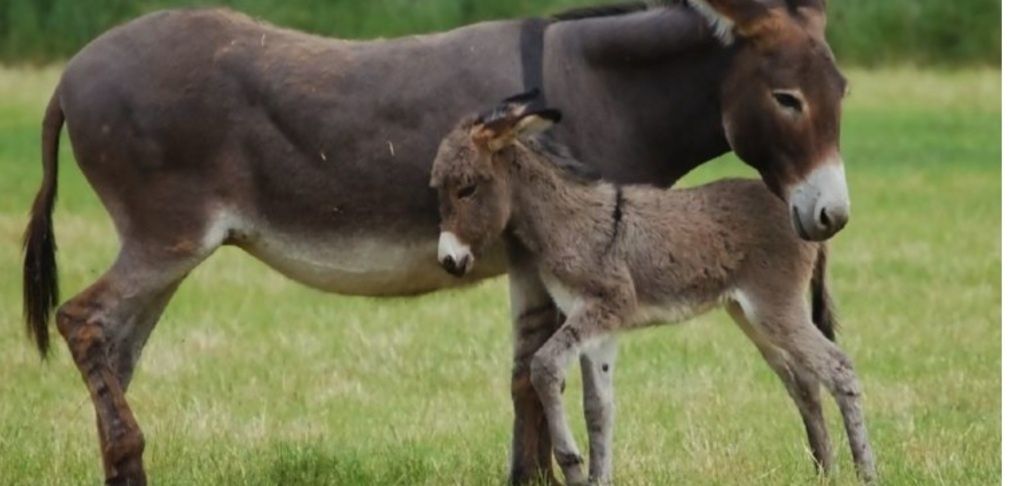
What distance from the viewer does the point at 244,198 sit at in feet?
27.0

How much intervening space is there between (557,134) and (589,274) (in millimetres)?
577

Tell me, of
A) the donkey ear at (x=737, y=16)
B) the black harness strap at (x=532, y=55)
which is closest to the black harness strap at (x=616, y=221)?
the black harness strap at (x=532, y=55)

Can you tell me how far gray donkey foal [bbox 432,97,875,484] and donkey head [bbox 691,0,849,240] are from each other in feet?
0.87

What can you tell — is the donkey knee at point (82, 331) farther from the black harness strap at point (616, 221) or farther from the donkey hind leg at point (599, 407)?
the black harness strap at point (616, 221)

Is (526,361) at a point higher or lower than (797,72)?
lower

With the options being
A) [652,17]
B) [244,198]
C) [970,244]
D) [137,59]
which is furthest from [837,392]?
[970,244]

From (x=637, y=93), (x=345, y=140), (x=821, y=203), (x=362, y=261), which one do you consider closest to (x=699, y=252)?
(x=821, y=203)

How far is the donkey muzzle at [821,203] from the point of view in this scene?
24.8 ft

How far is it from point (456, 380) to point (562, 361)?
365 centimetres

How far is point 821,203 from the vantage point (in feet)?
24.9

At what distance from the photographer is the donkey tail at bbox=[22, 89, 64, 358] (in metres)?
8.69

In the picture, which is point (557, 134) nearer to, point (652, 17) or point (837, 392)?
point (652, 17)

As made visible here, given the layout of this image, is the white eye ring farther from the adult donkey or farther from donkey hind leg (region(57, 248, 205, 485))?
donkey hind leg (region(57, 248, 205, 485))

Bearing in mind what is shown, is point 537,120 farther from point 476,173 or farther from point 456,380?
point 456,380
